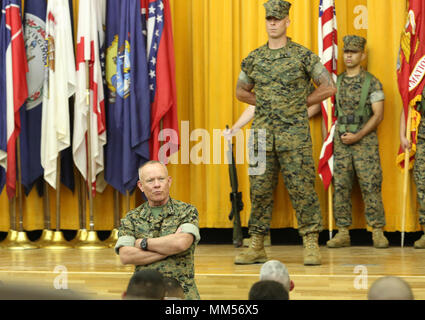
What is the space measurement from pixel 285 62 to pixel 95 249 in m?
2.50

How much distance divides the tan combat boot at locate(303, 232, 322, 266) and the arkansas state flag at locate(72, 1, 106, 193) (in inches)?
91.5

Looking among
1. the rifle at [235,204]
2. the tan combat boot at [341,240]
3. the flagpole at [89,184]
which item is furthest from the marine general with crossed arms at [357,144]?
the flagpole at [89,184]

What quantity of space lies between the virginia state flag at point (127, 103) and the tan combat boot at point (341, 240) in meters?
1.76

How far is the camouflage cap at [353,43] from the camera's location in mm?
5664

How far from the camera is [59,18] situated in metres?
6.12

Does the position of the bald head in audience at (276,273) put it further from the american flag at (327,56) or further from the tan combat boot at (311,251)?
the american flag at (327,56)

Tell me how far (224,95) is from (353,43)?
1.28 metres

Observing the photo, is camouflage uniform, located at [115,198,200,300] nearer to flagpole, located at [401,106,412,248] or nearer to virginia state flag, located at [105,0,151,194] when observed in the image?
virginia state flag, located at [105,0,151,194]

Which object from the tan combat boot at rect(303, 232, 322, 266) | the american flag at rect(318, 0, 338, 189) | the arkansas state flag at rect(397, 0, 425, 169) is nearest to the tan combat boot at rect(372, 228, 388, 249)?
the american flag at rect(318, 0, 338, 189)

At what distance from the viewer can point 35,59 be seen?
20.4ft

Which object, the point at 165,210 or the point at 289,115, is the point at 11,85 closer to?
the point at 289,115
